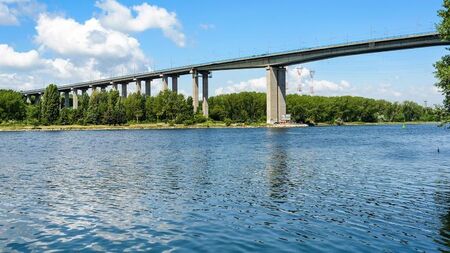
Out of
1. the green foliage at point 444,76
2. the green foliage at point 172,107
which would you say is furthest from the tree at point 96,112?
the green foliage at point 444,76

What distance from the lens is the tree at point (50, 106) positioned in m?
156

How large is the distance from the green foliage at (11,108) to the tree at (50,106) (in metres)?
24.3

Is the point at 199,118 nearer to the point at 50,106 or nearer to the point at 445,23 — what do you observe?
the point at 50,106

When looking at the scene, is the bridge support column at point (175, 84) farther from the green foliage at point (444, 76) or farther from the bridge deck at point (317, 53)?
the green foliage at point (444, 76)

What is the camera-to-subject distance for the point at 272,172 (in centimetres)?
3591

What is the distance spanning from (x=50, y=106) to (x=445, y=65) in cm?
14699

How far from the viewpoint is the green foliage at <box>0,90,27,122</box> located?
174125 mm

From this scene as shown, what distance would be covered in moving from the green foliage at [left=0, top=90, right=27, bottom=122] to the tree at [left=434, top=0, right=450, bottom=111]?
171 metres

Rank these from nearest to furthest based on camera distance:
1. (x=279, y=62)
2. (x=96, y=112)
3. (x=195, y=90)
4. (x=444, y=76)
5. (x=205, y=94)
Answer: (x=444, y=76) → (x=279, y=62) → (x=96, y=112) → (x=195, y=90) → (x=205, y=94)

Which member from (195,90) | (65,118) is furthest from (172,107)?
(65,118)

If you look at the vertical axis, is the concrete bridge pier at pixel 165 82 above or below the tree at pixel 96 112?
above

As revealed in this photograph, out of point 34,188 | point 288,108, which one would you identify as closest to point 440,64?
point 34,188

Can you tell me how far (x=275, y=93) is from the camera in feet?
548

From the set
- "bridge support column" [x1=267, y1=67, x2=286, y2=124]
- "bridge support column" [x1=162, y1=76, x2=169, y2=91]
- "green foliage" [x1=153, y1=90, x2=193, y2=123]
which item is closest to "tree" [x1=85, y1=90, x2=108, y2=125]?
"green foliage" [x1=153, y1=90, x2=193, y2=123]
